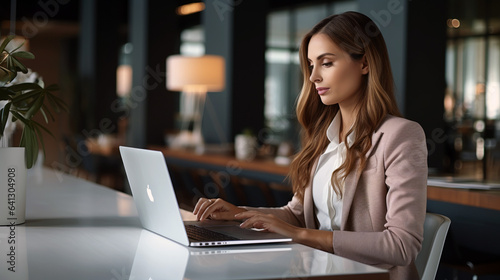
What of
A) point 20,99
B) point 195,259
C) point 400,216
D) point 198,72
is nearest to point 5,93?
point 20,99

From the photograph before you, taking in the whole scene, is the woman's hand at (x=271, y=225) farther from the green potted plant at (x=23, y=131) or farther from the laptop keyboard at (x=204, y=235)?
the green potted plant at (x=23, y=131)

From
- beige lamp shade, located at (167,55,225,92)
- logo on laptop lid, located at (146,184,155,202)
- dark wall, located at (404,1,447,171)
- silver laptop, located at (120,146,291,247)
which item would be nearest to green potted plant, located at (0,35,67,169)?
silver laptop, located at (120,146,291,247)

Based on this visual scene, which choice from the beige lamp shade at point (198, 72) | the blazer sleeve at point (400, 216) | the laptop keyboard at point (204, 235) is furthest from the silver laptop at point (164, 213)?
the beige lamp shade at point (198, 72)

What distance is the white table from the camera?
1438 millimetres

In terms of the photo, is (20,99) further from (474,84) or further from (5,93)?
(474,84)

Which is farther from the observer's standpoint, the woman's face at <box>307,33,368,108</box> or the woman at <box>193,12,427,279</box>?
the woman's face at <box>307,33,368,108</box>

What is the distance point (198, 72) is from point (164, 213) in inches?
183

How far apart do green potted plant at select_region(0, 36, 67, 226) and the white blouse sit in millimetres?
942

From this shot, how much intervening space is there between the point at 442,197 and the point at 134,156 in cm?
205

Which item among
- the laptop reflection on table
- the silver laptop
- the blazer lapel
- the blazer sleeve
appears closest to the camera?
the laptop reflection on table

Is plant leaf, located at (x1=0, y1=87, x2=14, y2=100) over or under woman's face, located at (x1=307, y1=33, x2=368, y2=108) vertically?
under

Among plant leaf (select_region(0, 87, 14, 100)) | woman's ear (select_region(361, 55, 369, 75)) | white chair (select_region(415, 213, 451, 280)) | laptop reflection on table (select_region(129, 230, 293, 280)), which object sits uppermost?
woman's ear (select_region(361, 55, 369, 75))

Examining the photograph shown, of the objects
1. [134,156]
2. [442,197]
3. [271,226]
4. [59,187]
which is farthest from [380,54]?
[59,187]

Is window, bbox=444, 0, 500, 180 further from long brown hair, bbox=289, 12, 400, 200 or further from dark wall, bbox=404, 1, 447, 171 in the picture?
long brown hair, bbox=289, 12, 400, 200
